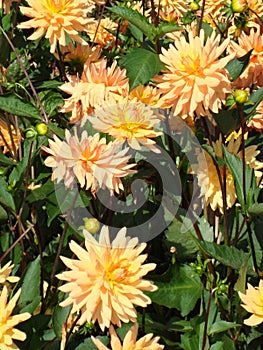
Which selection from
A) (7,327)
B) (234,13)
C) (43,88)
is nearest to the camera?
(7,327)

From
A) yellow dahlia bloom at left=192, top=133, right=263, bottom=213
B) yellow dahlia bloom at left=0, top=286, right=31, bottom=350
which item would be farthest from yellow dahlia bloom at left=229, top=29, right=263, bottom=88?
yellow dahlia bloom at left=0, top=286, right=31, bottom=350

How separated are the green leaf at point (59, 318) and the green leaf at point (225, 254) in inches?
12.3

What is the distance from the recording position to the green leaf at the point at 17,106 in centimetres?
164

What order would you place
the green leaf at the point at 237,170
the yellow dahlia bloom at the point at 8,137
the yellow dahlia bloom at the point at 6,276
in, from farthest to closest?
1. the yellow dahlia bloom at the point at 8,137
2. the green leaf at the point at 237,170
3. the yellow dahlia bloom at the point at 6,276

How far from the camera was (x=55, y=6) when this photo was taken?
160 cm

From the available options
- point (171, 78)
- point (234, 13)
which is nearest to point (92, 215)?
Result: point (171, 78)

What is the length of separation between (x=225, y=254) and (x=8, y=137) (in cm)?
81

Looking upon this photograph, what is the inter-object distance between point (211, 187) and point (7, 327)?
59 cm

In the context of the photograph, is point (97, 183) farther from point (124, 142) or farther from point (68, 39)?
point (68, 39)

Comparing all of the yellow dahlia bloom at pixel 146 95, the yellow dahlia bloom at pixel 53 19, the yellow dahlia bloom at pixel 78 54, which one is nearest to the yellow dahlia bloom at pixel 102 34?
the yellow dahlia bloom at pixel 78 54

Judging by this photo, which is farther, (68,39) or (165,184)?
(68,39)

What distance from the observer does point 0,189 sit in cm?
154

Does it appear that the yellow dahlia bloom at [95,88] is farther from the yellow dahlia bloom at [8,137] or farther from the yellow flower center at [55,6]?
the yellow dahlia bloom at [8,137]

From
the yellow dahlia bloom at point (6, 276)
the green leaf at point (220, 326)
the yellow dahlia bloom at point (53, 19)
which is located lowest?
the green leaf at point (220, 326)
